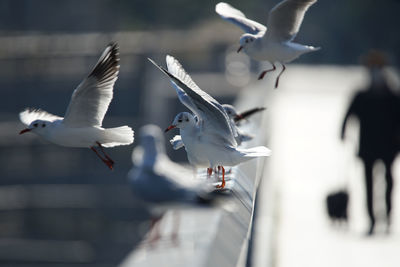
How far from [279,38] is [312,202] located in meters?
6.13

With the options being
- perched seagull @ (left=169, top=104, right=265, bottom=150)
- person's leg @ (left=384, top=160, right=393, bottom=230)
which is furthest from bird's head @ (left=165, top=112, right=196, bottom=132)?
person's leg @ (left=384, top=160, right=393, bottom=230)

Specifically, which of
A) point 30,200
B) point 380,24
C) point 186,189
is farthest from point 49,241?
point 186,189

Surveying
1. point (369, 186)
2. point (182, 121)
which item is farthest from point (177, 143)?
point (369, 186)

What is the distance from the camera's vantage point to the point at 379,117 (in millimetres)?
8500

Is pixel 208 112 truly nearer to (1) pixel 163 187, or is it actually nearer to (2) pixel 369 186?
(1) pixel 163 187

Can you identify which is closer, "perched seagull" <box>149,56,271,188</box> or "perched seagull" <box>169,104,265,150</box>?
"perched seagull" <box>149,56,271,188</box>

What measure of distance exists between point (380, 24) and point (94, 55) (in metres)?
16.0

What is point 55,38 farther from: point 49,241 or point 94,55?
point 49,241

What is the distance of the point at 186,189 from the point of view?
395 centimetres

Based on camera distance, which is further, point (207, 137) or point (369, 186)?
point (369, 186)

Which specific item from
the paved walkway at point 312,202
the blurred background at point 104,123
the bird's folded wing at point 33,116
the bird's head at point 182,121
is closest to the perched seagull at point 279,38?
the bird's head at point 182,121

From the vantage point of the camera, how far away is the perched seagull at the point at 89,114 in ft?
10.1

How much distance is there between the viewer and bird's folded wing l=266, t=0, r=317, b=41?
10.5ft

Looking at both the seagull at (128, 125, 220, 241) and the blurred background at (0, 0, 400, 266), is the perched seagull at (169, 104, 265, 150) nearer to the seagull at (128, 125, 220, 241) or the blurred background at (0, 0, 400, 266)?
the seagull at (128, 125, 220, 241)
